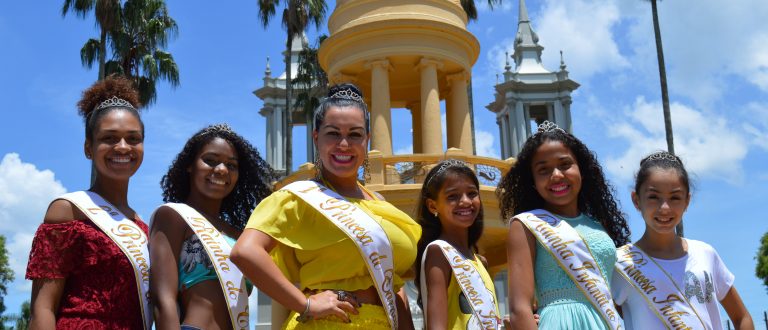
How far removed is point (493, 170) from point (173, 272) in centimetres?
1166

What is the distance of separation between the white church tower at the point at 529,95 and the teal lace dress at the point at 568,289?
4985 cm

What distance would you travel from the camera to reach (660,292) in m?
4.85

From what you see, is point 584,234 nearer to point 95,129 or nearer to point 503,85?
point 95,129

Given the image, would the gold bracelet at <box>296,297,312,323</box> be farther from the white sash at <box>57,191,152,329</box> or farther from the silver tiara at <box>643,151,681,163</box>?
the silver tiara at <box>643,151,681,163</box>

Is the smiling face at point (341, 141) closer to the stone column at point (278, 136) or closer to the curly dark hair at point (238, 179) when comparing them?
the curly dark hair at point (238, 179)

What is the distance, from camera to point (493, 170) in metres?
15.5

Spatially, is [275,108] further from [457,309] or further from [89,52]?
[457,309]

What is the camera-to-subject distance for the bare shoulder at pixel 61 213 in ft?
14.0

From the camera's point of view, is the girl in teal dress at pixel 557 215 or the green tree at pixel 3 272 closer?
the girl in teal dress at pixel 557 215

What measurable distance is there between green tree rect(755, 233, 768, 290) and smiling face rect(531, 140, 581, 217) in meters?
41.1

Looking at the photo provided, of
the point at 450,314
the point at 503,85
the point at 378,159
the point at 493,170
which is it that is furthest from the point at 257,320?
the point at 503,85

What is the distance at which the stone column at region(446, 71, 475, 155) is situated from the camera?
708 inches

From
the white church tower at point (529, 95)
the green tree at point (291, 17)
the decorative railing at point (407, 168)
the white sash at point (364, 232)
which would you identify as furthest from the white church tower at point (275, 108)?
the white sash at point (364, 232)

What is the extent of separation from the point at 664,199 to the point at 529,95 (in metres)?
52.1
